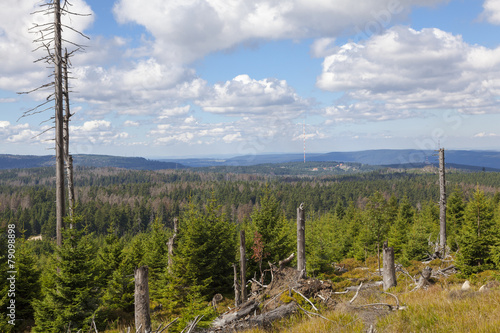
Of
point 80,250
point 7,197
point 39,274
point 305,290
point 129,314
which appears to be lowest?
point 7,197

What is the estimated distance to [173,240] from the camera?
19.5 meters

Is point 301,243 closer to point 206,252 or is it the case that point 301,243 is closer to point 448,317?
point 448,317

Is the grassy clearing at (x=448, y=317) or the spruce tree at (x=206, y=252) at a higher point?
the grassy clearing at (x=448, y=317)

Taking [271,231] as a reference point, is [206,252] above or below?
below

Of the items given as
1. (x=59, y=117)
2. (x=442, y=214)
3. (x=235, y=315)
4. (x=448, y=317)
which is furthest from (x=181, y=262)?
(x=442, y=214)

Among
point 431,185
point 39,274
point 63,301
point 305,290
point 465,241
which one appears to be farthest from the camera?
point 431,185

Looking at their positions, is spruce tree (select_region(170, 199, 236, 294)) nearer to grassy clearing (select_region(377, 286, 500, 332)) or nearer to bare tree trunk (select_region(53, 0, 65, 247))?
bare tree trunk (select_region(53, 0, 65, 247))

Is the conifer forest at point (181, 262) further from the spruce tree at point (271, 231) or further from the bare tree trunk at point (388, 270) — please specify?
the bare tree trunk at point (388, 270)

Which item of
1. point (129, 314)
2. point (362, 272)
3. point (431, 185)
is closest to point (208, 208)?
point (129, 314)

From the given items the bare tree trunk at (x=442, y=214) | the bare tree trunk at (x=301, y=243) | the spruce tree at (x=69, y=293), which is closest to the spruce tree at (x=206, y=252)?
the spruce tree at (x=69, y=293)

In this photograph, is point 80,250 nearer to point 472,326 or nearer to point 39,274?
point 39,274

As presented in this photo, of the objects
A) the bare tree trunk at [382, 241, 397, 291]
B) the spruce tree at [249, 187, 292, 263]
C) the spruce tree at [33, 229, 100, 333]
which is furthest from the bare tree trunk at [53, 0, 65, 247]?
the bare tree trunk at [382, 241, 397, 291]

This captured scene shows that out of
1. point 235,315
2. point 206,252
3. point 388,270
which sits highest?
point 235,315

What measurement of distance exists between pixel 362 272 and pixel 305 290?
18.1 meters
